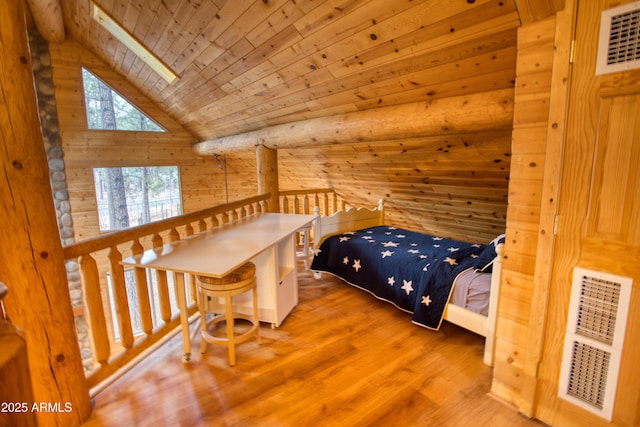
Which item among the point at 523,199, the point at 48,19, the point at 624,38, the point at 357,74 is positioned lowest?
the point at 523,199

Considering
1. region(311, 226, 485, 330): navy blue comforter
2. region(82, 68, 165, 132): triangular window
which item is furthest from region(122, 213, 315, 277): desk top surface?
region(82, 68, 165, 132): triangular window

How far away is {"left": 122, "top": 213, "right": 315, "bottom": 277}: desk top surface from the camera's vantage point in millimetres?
1756

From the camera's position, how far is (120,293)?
1889 mm

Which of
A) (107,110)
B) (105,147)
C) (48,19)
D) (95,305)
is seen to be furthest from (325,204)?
(48,19)

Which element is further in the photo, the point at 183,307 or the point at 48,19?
the point at 48,19

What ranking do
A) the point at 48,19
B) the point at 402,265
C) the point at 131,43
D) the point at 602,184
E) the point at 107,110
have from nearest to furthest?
1. the point at 602,184
2. the point at 402,265
3. the point at 131,43
4. the point at 48,19
5. the point at 107,110

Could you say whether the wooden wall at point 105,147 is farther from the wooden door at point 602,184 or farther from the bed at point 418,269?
the wooden door at point 602,184

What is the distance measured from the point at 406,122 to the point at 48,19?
4.64 meters

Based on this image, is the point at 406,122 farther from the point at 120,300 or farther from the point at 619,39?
the point at 120,300

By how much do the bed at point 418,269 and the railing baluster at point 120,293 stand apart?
1.86 metres

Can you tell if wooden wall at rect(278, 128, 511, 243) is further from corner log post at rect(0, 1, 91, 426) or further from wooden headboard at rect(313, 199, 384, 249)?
corner log post at rect(0, 1, 91, 426)

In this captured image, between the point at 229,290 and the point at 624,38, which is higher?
the point at 624,38

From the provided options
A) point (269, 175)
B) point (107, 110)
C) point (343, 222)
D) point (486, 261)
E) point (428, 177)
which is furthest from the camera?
point (107, 110)

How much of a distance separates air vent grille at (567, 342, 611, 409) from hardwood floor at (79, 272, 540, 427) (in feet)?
0.99
